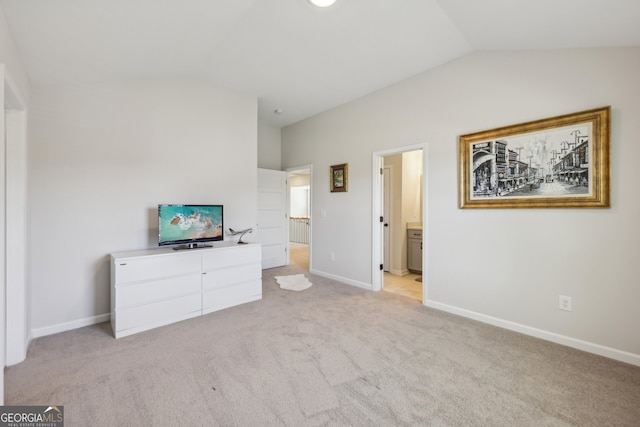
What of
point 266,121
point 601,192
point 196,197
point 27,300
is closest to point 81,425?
point 27,300

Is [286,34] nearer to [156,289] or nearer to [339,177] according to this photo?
[339,177]

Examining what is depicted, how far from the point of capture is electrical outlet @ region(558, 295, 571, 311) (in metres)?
2.34

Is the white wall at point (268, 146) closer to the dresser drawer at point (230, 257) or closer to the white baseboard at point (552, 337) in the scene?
the dresser drawer at point (230, 257)

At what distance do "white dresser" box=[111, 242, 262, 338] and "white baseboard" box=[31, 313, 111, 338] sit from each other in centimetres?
32

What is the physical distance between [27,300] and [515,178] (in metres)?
4.40

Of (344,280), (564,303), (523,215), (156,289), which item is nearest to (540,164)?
(523,215)

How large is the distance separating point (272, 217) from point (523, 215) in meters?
3.83

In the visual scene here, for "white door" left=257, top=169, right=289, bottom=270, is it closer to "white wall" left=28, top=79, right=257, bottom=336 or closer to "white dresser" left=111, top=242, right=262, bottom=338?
"white wall" left=28, top=79, right=257, bottom=336

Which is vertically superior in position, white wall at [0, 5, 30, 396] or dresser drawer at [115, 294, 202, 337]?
white wall at [0, 5, 30, 396]

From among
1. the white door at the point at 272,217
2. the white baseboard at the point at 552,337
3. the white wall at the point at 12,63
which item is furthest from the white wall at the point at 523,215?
the white wall at the point at 12,63

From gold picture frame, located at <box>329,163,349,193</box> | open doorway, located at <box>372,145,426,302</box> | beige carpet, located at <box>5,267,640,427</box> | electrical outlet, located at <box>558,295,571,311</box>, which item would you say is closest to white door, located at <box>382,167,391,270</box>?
open doorway, located at <box>372,145,426,302</box>

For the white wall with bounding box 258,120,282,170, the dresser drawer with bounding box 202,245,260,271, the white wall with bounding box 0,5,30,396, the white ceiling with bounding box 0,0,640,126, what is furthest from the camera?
the white wall with bounding box 258,120,282,170

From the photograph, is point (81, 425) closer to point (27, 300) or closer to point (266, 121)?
point (27, 300)

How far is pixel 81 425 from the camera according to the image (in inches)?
58.5
